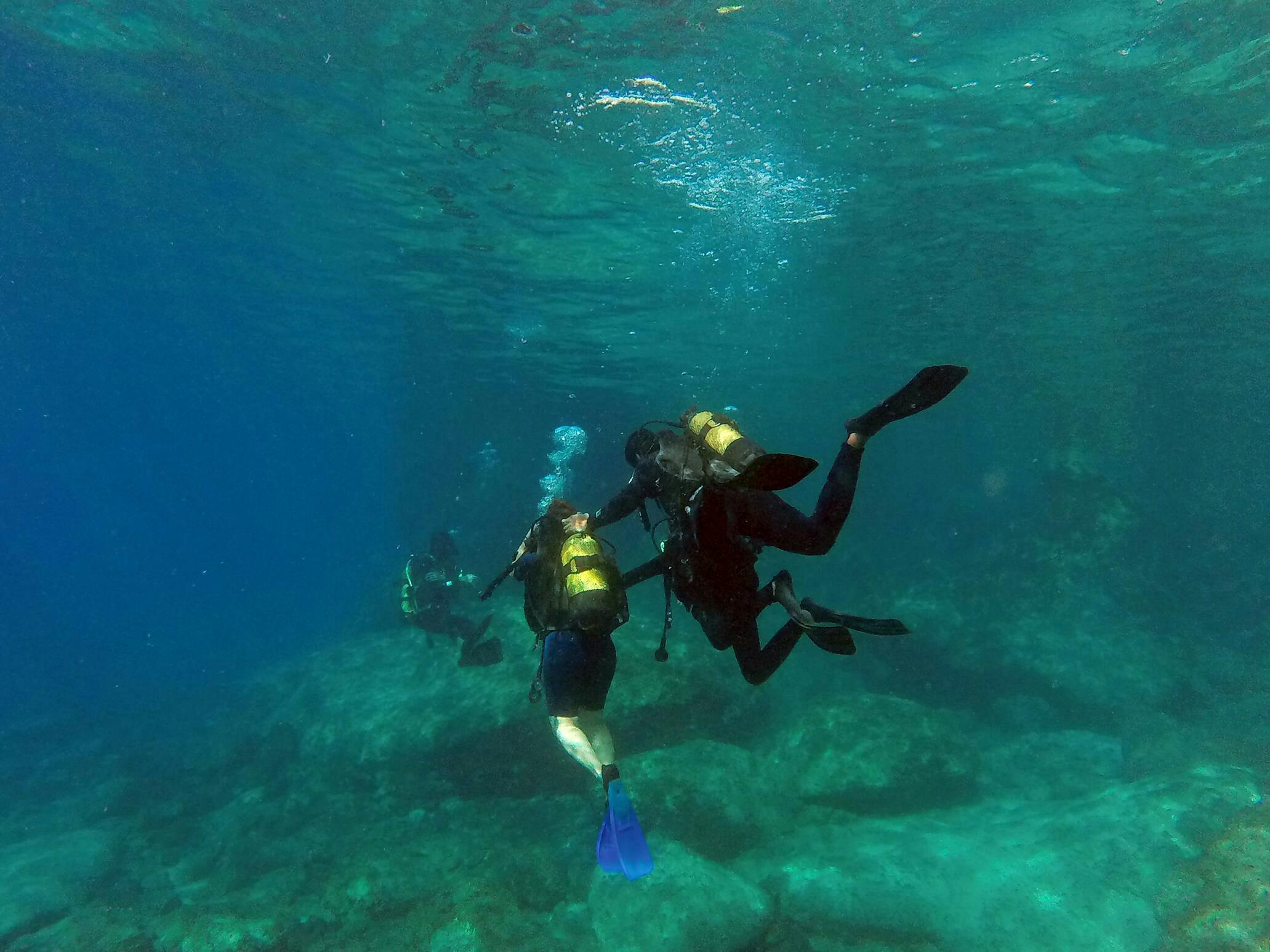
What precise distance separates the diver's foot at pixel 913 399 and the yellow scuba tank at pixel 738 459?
556 millimetres

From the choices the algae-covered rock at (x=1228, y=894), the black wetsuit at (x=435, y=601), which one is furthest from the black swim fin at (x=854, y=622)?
the black wetsuit at (x=435, y=601)

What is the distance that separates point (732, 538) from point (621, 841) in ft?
8.69

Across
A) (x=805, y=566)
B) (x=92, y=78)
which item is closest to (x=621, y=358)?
(x=805, y=566)

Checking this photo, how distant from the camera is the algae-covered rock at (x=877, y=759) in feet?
38.3

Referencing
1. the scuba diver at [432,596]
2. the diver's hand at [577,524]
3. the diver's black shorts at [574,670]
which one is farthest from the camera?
the scuba diver at [432,596]

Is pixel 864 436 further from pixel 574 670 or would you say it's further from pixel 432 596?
pixel 432 596

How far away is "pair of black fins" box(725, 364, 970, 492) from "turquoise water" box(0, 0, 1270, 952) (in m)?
6.83

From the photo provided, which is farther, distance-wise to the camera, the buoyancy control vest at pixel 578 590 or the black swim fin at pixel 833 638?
the buoyancy control vest at pixel 578 590

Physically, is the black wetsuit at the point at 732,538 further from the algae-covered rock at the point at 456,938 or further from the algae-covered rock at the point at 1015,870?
the algae-covered rock at the point at 456,938

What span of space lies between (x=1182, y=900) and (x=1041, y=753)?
627cm

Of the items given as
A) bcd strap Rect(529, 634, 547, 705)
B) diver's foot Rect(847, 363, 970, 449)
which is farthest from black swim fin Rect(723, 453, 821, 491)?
bcd strap Rect(529, 634, 547, 705)

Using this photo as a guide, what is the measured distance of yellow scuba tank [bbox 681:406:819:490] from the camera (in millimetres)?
3785

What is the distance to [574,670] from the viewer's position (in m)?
5.31

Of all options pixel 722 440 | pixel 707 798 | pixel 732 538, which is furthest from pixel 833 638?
pixel 707 798
